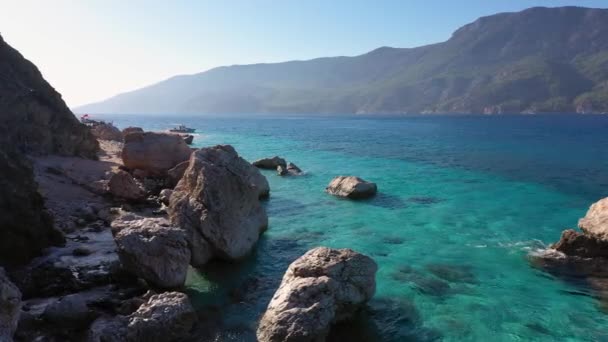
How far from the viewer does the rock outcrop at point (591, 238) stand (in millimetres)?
21766

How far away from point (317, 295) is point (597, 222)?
660 inches

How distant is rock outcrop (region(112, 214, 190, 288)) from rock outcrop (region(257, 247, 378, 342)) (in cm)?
512

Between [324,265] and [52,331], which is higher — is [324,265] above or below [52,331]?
above

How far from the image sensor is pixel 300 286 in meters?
15.3

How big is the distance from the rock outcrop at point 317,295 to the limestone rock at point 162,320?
9.21 feet

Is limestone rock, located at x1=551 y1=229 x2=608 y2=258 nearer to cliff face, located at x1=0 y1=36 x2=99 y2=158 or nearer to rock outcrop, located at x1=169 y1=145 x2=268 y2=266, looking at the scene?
rock outcrop, located at x1=169 y1=145 x2=268 y2=266

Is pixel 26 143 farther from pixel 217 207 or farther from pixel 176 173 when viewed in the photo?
pixel 217 207

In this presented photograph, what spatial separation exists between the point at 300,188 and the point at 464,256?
71.8 ft

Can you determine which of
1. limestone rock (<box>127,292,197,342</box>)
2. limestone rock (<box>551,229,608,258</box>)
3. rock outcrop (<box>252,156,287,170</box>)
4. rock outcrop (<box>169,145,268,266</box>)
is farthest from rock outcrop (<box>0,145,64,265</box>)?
rock outcrop (<box>252,156,287,170</box>)

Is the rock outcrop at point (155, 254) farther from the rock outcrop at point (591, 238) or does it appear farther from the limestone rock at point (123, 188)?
the rock outcrop at point (591, 238)

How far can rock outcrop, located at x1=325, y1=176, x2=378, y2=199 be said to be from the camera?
37250mm

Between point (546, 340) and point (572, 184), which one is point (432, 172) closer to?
point (572, 184)

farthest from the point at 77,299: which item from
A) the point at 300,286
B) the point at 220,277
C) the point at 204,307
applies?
the point at 300,286

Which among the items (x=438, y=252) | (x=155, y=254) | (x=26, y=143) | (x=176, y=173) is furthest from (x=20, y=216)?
(x=26, y=143)
